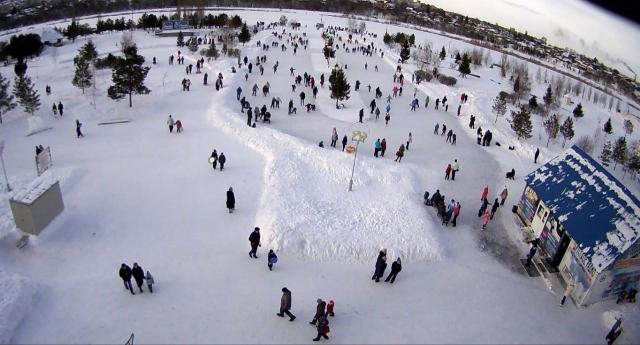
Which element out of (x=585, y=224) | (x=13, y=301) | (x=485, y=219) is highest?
Result: (x=585, y=224)

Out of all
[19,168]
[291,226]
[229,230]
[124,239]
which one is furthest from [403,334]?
[19,168]

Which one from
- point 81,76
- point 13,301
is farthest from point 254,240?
point 81,76

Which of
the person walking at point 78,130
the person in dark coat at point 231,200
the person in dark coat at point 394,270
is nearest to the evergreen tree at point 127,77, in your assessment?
the person walking at point 78,130

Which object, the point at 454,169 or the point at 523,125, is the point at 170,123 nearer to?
the point at 454,169

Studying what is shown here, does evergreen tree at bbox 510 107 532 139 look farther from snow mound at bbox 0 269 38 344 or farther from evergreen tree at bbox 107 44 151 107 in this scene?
snow mound at bbox 0 269 38 344

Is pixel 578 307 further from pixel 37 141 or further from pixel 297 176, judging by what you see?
pixel 37 141

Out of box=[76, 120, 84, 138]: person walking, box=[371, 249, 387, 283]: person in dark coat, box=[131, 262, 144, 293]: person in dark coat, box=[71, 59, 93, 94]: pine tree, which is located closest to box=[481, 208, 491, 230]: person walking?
box=[371, 249, 387, 283]: person in dark coat

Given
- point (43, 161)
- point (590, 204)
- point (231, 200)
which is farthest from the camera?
point (43, 161)
